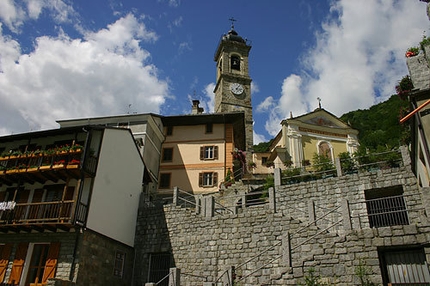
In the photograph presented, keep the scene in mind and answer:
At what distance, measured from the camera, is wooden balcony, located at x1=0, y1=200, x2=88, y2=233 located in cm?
1551

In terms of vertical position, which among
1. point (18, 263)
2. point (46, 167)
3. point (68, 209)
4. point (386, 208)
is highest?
point (46, 167)

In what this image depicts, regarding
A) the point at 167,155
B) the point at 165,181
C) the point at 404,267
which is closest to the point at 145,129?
the point at 167,155

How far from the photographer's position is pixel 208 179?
89.6 feet

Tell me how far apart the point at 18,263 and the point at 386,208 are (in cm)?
1702

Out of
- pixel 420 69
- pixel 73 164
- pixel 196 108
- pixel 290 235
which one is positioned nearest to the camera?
pixel 420 69

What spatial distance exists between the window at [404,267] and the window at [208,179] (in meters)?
16.2


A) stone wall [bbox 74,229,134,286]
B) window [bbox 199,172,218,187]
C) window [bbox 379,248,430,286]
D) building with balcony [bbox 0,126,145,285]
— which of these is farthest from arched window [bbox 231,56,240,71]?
window [bbox 379,248,430,286]

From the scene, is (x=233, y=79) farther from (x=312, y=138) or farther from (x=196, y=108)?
(x=312, y=138)

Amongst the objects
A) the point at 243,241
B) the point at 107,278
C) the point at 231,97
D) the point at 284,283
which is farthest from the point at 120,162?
the point at 231,97

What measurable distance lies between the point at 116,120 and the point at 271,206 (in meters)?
15.4

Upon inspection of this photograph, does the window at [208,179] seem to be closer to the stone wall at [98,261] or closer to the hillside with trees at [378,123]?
the stone wall at [98,261]

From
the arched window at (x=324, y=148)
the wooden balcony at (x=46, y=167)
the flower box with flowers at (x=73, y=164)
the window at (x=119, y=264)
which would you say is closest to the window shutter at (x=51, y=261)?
the window at (x=119, y=264)

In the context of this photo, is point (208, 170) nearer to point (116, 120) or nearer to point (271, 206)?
point (116, 120)

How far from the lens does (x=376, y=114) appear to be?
45844 millimetres
